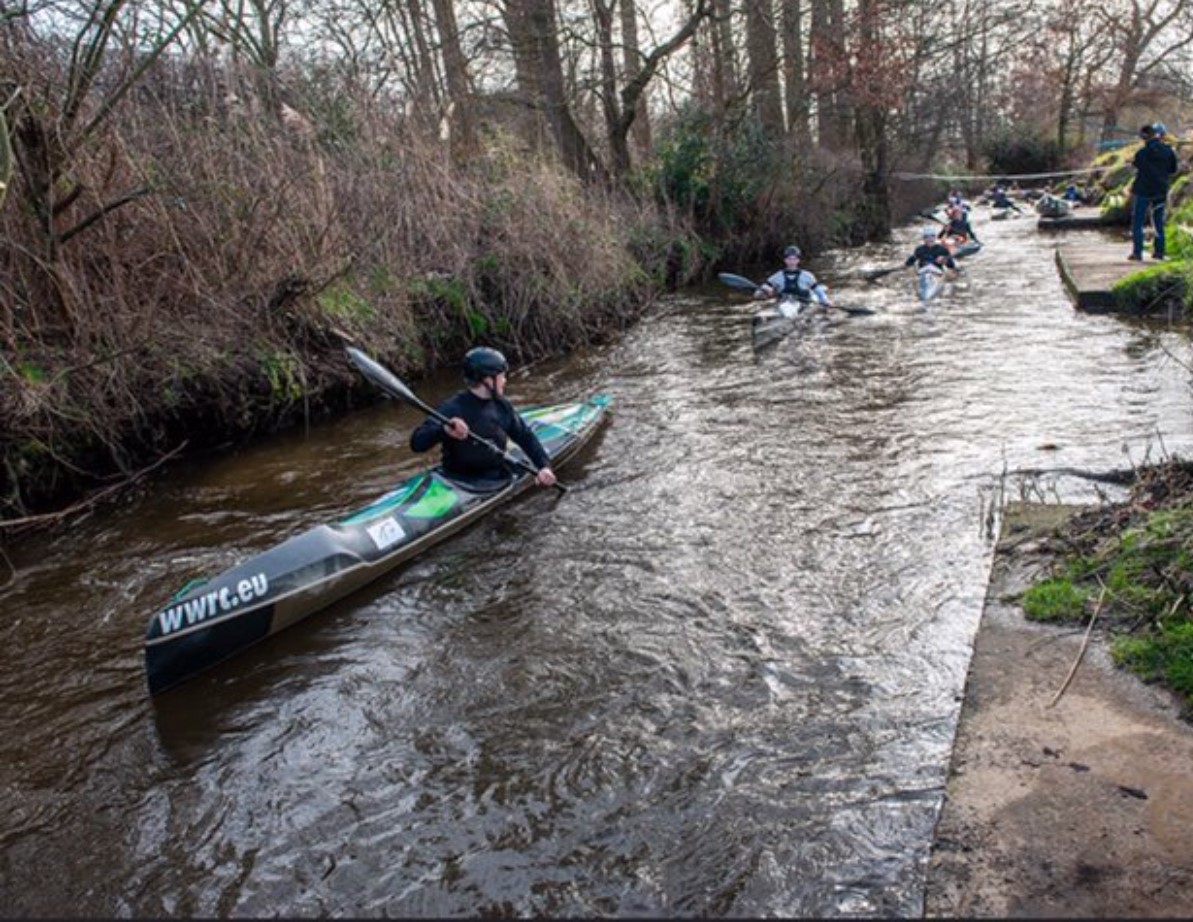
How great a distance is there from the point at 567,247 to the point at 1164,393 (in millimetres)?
6649

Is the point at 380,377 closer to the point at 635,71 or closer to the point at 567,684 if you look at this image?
the point at 567,684

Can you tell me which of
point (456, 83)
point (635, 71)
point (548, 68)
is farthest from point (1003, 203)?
point (456, 83)

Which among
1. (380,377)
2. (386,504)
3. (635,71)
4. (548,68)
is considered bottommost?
(386,504)

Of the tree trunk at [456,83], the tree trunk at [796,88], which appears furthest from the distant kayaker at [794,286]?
the tree trunk at [796,88]

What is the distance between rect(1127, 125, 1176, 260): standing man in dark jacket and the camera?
449 inches

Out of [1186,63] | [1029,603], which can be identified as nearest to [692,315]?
[1029,603]

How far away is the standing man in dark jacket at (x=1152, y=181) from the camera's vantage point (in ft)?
37.4

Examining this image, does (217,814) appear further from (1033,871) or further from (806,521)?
(806,521)

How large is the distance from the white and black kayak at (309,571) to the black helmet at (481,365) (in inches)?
17.6

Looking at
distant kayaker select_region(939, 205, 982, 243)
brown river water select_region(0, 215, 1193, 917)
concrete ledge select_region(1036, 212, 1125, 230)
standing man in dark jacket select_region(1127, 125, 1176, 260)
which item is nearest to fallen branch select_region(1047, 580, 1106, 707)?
brown river water select_region(0, 215, 1193, 917)

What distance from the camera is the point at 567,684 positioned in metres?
4.25

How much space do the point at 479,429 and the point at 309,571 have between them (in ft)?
5.99

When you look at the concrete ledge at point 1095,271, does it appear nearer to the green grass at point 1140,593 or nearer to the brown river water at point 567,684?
the brown river water at point 567,684

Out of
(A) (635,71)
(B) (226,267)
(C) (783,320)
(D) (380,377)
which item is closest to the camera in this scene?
(D) (380,377)
